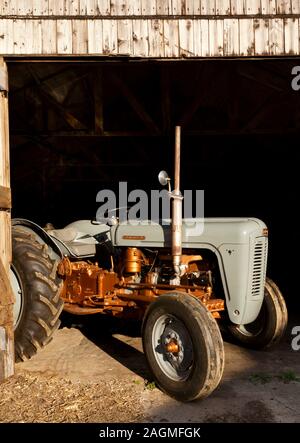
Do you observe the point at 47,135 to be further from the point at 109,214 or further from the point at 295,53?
the point at 295,53

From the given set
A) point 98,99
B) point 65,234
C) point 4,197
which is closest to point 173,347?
point 4,197

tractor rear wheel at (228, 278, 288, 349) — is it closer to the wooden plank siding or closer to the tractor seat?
the tractor seat

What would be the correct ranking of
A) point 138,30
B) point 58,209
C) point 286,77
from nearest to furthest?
point 138,30 < point 286,77 < point 58,209

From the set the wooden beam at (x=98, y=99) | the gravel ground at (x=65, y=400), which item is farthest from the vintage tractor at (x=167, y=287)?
the wooden beam at (x=98, y=99)

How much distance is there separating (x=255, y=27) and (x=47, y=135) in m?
5.53

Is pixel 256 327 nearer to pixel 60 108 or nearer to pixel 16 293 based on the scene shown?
pixel 16 293

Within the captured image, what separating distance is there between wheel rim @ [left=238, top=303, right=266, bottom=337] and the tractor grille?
0.67 meters

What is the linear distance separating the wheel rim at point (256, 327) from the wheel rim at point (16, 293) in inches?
90.8

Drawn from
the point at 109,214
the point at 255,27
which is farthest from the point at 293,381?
the point at 255,27

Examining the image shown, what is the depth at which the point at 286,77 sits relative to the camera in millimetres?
8117

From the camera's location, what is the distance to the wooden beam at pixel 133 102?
26.5 ft

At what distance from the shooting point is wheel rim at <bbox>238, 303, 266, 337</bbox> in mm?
4848

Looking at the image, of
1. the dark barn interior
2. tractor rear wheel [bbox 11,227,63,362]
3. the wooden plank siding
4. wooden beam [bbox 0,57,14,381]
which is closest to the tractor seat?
tractor rear wheel [bbox 11,227,63,362]

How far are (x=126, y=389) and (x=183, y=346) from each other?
621 mm
